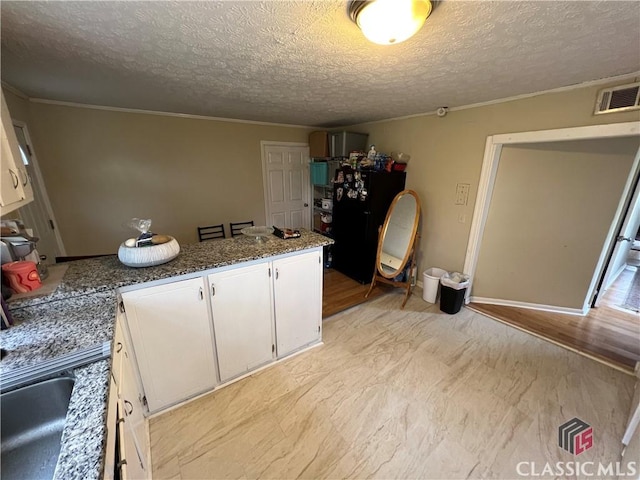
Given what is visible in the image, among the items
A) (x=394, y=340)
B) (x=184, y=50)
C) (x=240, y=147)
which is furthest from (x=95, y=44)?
(x=394, y=340)

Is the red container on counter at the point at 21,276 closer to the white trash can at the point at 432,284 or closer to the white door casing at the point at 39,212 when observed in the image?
the white door casing at the point at 39,212

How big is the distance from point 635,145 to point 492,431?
2762mm

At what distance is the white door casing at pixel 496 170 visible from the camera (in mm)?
1877

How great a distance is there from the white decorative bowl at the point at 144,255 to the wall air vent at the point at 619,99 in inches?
127

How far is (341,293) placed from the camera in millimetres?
3211

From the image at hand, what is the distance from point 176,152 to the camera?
127 inches

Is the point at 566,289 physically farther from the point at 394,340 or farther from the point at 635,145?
the point at 394,340

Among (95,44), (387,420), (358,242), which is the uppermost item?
(95,44)

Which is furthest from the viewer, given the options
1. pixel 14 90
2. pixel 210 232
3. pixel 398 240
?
pixel 210 232

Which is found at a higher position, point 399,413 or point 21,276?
point 21,276

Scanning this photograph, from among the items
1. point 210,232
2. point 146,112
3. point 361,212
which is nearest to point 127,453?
point 361,212

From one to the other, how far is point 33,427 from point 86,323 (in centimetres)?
37

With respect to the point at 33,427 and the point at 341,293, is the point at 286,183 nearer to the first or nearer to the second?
the point at 341,293

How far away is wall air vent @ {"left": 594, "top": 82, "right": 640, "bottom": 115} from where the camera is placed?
1.71m
